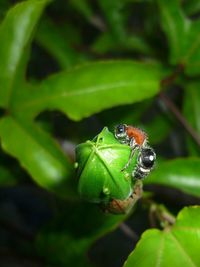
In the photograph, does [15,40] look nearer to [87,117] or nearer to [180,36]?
[87,117]

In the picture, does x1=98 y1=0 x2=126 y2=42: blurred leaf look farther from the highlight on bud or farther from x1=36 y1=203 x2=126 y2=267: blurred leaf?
the highlight on bud

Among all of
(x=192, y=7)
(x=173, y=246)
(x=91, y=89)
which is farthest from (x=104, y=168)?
(x=192, y=7)

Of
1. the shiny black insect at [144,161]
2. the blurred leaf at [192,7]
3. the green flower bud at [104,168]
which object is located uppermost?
the green flower bud at [104,168]

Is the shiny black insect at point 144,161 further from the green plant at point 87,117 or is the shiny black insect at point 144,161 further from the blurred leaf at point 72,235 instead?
the blurred leaf at point 72,235

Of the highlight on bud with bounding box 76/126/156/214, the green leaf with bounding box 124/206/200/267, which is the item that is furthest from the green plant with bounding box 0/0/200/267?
the highlight on bud with bounding box 76/126/156/214

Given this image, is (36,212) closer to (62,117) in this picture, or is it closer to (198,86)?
(62,117)

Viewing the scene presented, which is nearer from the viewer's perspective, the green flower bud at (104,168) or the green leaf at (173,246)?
the green flower bud at (104,168)

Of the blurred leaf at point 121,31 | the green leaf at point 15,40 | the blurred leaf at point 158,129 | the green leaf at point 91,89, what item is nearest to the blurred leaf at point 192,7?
the blurred leaf at point 121,31
